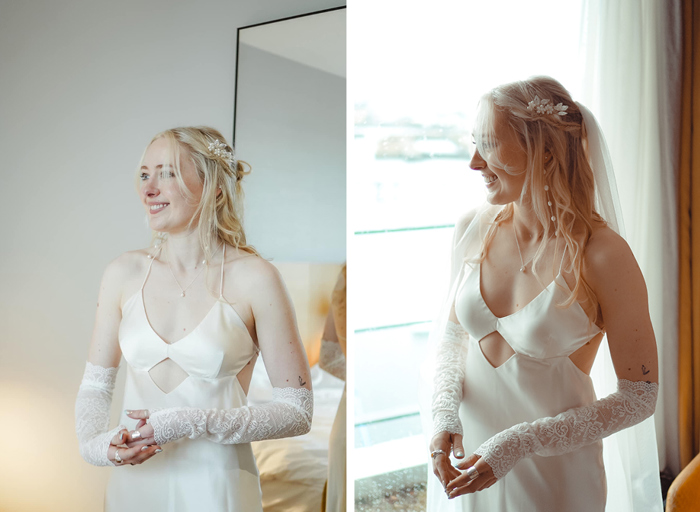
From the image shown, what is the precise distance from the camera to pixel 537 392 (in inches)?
54.1

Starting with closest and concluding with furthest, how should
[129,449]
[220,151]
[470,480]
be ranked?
1. [470,480]
2. [129,449]
3. [220,151]

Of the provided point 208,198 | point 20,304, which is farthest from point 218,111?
point 20,304

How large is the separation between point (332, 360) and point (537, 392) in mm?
732

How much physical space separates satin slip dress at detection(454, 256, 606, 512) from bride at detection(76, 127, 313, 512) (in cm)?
43

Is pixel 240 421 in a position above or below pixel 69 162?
below

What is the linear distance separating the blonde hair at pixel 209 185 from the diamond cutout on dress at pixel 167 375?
28 centimetres

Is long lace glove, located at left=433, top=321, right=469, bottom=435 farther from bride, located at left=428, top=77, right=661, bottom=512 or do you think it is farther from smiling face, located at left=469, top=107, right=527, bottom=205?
smiling face, located at left=469, top=107, right=527, bottom=205

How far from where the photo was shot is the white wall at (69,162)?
208 centimetres

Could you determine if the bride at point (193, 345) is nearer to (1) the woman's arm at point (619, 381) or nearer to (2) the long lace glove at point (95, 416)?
(2) the long lace glove at point (95, 416)

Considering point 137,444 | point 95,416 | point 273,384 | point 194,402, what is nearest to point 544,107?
point 273,384

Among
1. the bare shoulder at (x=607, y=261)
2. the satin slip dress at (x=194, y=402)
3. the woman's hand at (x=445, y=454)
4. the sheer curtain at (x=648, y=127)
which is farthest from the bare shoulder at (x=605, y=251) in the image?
the sheer curtain at (x=648, y=127)

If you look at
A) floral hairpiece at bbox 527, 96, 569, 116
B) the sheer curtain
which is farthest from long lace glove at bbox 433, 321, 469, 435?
the sheer curtain

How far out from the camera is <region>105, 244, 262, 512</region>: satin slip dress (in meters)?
1.45

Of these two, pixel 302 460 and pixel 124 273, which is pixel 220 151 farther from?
pixel 302 460
